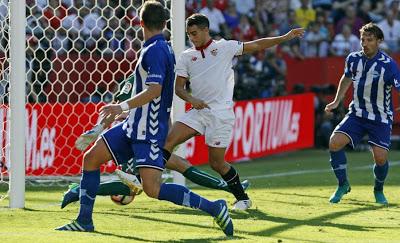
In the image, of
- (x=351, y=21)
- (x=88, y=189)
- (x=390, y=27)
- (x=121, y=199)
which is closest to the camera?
(x=88, y=189)

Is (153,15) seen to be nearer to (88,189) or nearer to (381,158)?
(88,189)

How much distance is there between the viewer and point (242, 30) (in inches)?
837

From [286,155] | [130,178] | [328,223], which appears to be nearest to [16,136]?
[130,178]

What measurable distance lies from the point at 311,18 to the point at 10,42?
1367 cm

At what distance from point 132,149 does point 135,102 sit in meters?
0.64

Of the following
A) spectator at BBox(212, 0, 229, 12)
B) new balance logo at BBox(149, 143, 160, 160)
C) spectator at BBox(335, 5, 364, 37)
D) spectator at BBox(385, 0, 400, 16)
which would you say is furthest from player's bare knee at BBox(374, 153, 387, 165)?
spectator at BBox(385, 0, 400, 16)

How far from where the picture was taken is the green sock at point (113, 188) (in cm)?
978

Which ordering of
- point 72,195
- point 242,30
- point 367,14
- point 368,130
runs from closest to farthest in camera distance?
point 72,195
point 368,130
point 242,30
point 367,14

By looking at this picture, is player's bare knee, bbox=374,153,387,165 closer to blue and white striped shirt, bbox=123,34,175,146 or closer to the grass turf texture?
the grass turf texture

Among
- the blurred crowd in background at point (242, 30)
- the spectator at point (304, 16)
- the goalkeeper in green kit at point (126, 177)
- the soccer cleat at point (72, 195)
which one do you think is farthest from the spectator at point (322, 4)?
the soccer cleat at point (72, 195)

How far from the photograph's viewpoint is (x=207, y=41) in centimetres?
1009

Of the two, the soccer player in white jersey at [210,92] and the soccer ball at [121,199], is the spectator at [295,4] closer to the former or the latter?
the soccer player in white jersey at [210,92]

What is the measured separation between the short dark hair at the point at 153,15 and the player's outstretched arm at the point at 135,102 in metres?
0.52

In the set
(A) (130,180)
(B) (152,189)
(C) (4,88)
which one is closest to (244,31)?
(C) (4,88)
